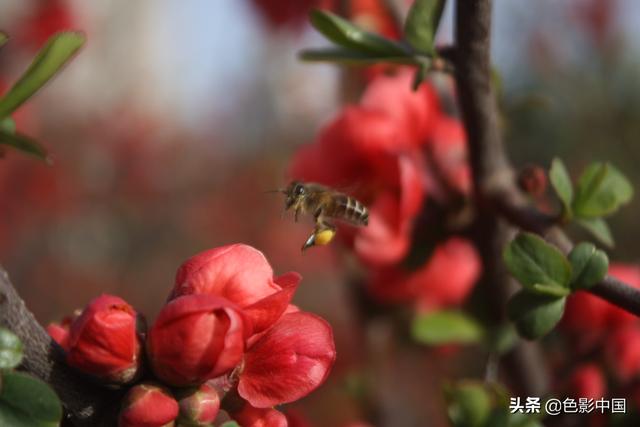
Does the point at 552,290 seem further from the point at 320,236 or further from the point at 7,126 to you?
the point at 7,126

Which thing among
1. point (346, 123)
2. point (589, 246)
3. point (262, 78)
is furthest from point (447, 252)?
point (262, 78)

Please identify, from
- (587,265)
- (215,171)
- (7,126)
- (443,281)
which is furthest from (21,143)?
(215,171)

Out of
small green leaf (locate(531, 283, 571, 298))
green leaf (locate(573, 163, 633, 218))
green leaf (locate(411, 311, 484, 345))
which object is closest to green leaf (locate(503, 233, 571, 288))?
small green leaf (locate(531, 283, 571, 298))

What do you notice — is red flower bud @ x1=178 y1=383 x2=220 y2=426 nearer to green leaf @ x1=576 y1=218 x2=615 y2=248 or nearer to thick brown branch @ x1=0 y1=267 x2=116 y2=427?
thick brown branch @ x1=0 y1=267 x2=116 y2=427

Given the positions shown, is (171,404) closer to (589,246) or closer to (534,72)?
(589,246)

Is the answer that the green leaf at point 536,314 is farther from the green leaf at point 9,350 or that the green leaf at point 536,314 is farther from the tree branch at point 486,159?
the green leaf at point 9,350

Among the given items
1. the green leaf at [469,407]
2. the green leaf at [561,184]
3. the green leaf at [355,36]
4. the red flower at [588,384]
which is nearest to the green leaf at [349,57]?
the green leaf at [355,36]
